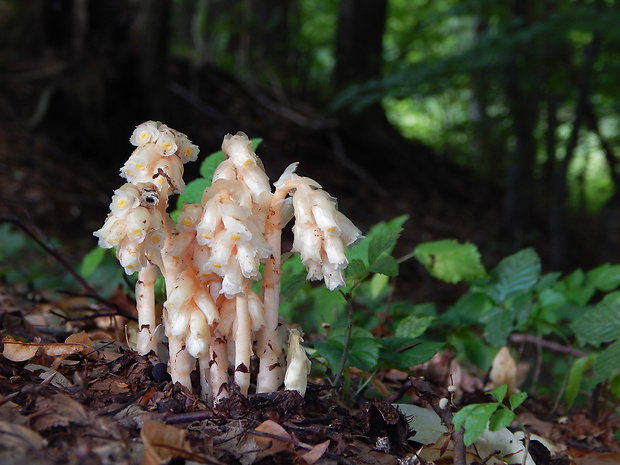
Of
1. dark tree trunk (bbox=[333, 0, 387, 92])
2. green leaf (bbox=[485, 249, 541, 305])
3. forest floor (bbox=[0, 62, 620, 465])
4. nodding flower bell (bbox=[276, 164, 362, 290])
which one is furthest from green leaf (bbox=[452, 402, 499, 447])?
dark tree trunk (bbox=[333, 0, 387, 92])

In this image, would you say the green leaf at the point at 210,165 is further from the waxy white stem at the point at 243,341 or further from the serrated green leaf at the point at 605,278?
the serrated green leaf at the point at 605,278

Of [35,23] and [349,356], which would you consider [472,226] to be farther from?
[349,356]

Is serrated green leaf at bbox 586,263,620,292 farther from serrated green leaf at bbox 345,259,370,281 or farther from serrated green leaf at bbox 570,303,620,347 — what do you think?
serrated green leaf at bbox 345,259,370,281

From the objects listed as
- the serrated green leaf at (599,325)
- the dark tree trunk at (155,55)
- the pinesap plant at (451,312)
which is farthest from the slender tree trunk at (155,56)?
the serrated green leaf at (599,325)

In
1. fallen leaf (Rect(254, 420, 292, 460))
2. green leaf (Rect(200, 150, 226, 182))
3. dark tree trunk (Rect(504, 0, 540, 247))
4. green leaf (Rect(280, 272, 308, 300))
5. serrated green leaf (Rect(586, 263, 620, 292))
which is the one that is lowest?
fallen leaf (Rect(254, 420, 292, 460))

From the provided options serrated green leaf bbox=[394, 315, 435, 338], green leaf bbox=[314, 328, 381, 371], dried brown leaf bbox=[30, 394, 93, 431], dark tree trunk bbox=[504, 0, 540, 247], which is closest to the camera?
dried brown leaf bbox=[30, 394, 93, 431]
